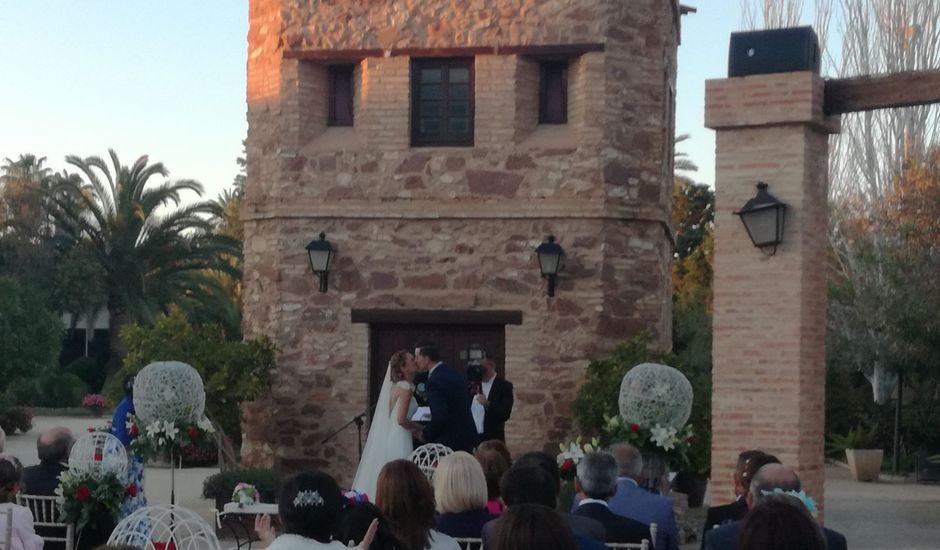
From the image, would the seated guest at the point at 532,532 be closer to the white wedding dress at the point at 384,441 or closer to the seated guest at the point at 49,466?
the seated guest at the point at 49,466

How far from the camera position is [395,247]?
16984 mm

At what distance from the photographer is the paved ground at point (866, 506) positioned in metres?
15.7

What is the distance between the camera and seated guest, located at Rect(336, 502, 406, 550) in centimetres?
615

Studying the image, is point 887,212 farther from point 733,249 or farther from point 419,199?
point 733,249

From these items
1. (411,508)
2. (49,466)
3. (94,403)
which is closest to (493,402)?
(49,466)

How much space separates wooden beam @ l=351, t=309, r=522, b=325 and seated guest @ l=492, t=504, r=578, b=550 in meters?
11.6

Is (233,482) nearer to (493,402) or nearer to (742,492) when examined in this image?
(493,402)

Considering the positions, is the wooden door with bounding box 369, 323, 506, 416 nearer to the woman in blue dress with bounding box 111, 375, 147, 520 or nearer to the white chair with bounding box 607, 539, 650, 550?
the woman in blue dress with bounding box 111, 375, 147, 520

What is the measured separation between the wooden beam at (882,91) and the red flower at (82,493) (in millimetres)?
5962

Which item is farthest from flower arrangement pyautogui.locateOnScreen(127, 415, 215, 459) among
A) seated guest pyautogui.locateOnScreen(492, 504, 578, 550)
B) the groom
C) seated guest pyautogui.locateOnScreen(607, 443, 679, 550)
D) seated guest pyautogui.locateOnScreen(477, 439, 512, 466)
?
seated guest pyautogui.locateOnScreen(492, 504, 578, 550)

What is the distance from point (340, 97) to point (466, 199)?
2032 mm

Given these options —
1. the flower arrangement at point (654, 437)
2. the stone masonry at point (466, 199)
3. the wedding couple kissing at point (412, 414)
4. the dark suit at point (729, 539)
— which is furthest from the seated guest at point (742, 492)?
the stone masonry at point (466, 199)

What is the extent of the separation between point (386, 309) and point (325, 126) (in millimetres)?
2234

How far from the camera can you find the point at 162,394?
12797 mm
